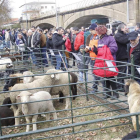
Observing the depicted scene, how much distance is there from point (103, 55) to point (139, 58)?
35.7 inches

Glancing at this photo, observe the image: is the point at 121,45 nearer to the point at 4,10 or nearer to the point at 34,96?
the point at 34,96

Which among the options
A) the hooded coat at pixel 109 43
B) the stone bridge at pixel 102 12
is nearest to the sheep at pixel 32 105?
the hooded coat at pixel 109 43

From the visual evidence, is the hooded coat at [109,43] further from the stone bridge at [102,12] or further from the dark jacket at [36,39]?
the stone bridge at [102,12]

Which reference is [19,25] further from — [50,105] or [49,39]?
[50,105]

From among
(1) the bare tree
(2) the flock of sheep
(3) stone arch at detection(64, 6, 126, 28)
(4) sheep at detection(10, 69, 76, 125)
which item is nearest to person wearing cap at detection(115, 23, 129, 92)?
(2) the flock of sheep

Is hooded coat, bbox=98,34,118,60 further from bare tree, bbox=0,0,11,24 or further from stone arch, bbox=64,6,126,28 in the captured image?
bare tree, bbox=0,0,11,24

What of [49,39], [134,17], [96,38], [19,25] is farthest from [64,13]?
[96,38]

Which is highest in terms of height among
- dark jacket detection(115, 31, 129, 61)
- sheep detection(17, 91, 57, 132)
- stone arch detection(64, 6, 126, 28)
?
stone arch detection(64, 6, 126, 28)

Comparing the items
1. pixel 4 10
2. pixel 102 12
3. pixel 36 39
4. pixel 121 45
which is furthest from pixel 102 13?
pixel 121 45

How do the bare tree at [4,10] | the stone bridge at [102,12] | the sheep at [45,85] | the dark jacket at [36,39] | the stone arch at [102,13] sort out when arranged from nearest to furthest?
the sheep at [45,85], the dark jacket at [36,39], the stone bridge at [102,12], the stone arch at [102,13], the bare tree at [4,10]

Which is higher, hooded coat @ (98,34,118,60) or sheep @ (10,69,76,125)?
hooded coat @ (98,34,118,60)

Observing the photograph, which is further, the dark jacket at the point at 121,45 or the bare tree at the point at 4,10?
the bare tree at the point at 4,10

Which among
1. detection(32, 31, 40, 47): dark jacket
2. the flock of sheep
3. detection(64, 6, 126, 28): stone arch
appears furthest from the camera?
detection(64, 6, 126, 28): stone arch

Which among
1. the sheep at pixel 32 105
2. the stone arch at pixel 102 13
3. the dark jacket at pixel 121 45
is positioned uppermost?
the stone arch at pixel 102 13
